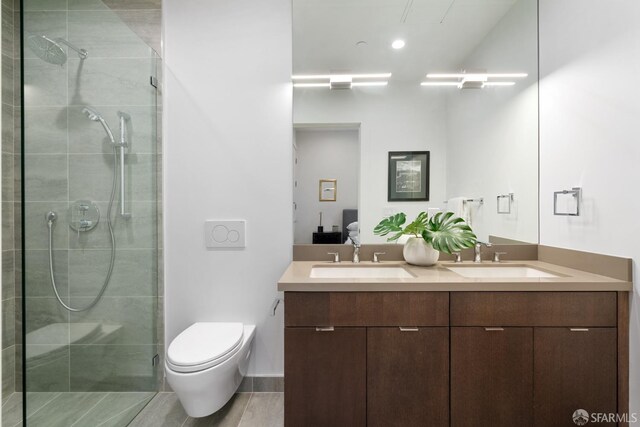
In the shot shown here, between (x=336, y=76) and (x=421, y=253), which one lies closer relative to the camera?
(x=421, y=253)

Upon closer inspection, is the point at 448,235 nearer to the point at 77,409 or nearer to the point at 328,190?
the point at 328,190

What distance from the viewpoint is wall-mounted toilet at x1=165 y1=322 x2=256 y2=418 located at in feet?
4.49

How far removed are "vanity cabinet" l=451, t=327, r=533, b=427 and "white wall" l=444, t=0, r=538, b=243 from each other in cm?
76

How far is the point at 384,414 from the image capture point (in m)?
1.31

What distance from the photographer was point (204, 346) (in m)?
1.50

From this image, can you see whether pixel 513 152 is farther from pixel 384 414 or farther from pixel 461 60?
pixel 384 414

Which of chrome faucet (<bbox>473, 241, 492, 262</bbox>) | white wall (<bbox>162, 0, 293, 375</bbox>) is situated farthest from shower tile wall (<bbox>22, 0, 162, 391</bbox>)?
chrome faucet (<bbox>473, 241, 492, 262</bbox>)

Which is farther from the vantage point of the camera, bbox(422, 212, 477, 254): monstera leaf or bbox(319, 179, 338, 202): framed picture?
bbox(319, 179, 338, 202): framed picture

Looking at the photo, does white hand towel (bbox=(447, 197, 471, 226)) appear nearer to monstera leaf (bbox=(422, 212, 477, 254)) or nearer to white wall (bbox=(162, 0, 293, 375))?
monstera leaf (bbox=(422, 212, 477, 254))

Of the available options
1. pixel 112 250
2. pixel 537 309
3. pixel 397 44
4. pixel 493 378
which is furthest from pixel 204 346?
pixel 397 44

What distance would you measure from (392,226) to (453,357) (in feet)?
2.54

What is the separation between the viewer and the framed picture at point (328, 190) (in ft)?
6.18

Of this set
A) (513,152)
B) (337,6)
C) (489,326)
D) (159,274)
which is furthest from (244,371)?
(337,6)

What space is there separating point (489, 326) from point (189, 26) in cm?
236
